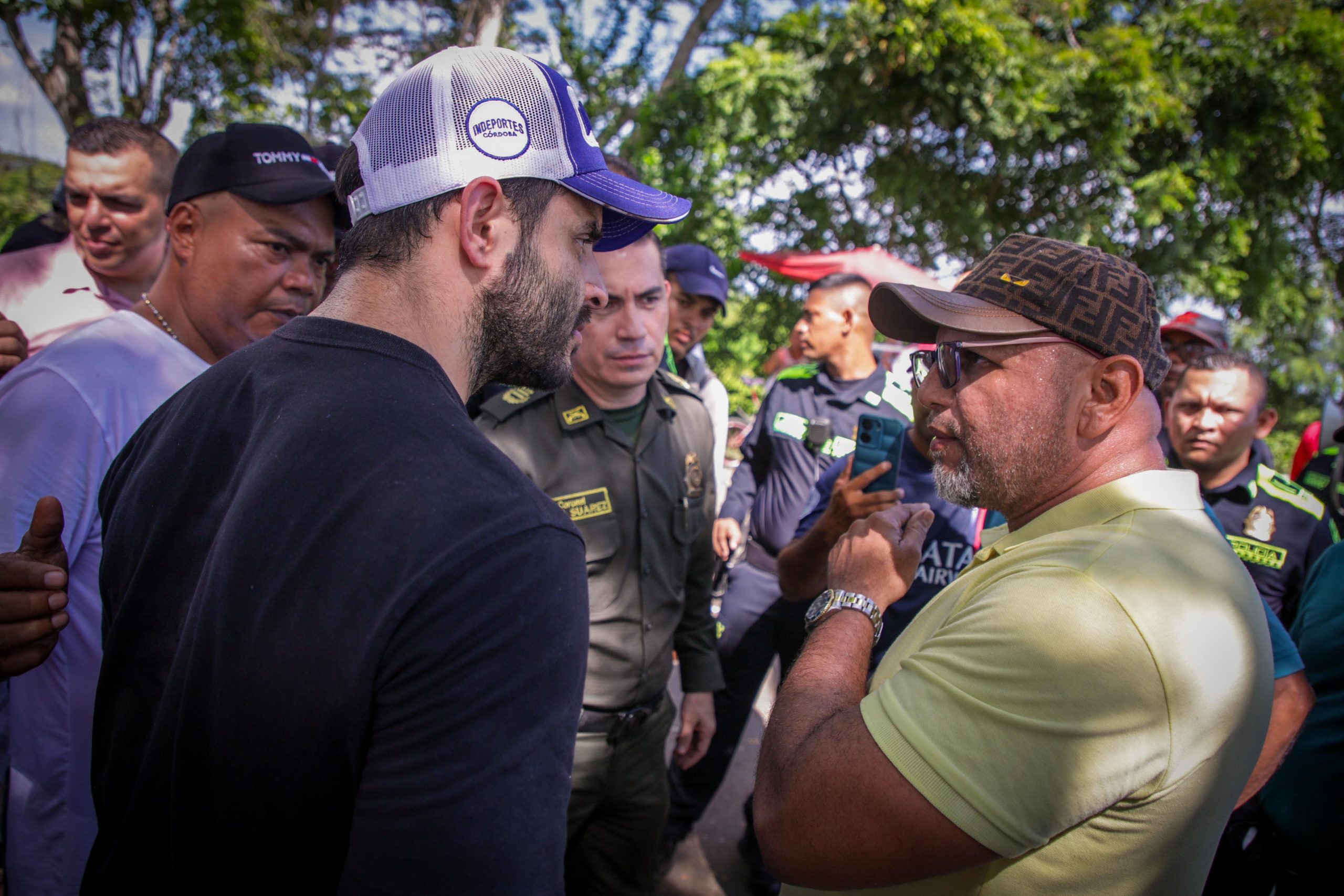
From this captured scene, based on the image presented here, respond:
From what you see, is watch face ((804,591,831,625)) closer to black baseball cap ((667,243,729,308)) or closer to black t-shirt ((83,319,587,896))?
black t-shirt ((83,319,587,896))

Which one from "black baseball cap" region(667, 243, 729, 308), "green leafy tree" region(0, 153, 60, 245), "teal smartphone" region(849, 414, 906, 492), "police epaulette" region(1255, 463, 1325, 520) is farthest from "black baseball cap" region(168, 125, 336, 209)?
"green leafy tree" region(0, 153, 60, 245)

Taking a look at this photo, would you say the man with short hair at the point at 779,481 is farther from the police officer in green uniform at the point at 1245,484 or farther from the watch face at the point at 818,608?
the watch face at the point at 818,608

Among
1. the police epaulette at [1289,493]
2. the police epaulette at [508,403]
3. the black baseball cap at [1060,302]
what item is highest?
the black baseball cap at [1060,302]

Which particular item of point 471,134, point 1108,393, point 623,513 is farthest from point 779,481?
point 471,134

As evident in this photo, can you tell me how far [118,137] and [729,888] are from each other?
3913 mm

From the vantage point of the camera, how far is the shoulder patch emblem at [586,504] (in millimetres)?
2371

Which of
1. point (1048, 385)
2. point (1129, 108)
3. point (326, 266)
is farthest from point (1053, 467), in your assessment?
point (1129, 108)

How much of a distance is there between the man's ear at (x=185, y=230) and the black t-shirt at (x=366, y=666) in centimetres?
142

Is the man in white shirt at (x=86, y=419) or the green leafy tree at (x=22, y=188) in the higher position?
the green leafy tree at (x=22, y=188)

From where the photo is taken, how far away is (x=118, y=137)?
2.97m

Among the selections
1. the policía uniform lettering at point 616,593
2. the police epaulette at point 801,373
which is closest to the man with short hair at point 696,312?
the police epaulette at point 801,373

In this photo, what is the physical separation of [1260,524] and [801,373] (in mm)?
2291

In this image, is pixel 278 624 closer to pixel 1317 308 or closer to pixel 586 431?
pixel 586 431

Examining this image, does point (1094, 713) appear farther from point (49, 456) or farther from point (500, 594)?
point (49, 456)
